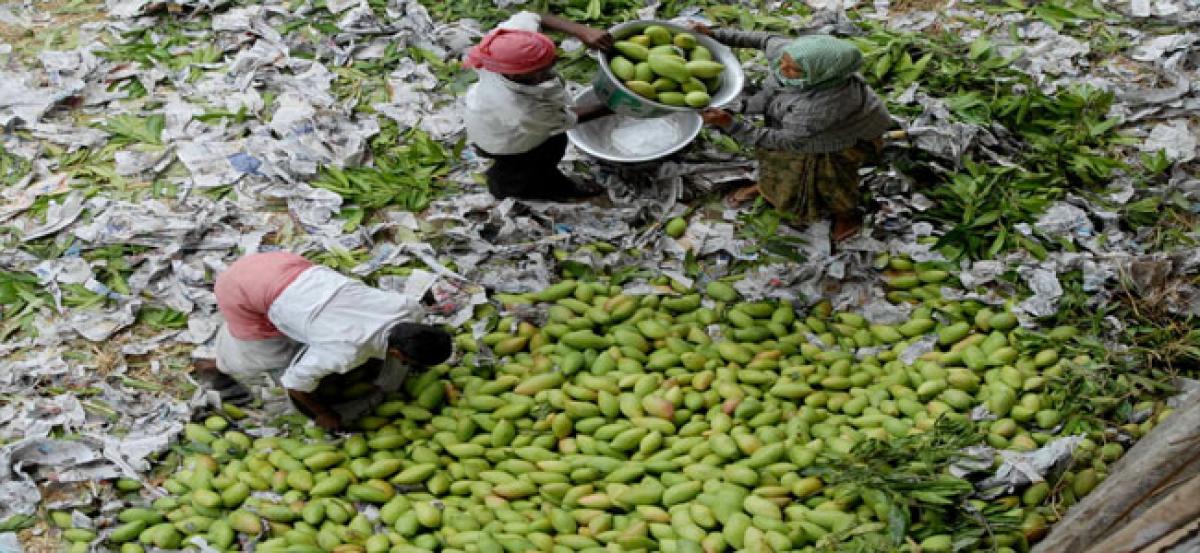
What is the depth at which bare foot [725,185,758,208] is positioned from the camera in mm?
4586

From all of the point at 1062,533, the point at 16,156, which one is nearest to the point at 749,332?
the point at 1062,533

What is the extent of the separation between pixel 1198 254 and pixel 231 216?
373 centimetres

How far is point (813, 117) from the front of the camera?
13.3 feet

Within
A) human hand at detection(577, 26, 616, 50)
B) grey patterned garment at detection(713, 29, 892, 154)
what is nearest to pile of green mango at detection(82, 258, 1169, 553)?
grey patterned garment at detection(713, 29, 892, 154)

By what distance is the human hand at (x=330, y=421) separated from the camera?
11.8 ft

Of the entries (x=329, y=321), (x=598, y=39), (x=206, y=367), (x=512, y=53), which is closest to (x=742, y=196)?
(x=598, y=39)

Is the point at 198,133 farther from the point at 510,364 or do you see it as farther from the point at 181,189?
the point at 510,364

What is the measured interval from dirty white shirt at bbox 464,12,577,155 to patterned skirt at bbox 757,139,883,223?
832 millimetres

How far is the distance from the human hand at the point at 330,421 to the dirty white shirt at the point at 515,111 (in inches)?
50.7

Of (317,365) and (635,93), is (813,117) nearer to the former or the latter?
(635,93)

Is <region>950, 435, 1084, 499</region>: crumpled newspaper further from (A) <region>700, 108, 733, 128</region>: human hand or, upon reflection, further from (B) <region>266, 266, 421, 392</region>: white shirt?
(B) <region>266, 266, 421, 392</region>: white shirt

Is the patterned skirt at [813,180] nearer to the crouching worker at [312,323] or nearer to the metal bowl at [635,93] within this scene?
the metal bowl at [635,93]

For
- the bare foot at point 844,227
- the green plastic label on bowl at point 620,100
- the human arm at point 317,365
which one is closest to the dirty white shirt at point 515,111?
the green plastic label on bowl at point 620,100

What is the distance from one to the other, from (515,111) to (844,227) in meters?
1.37
